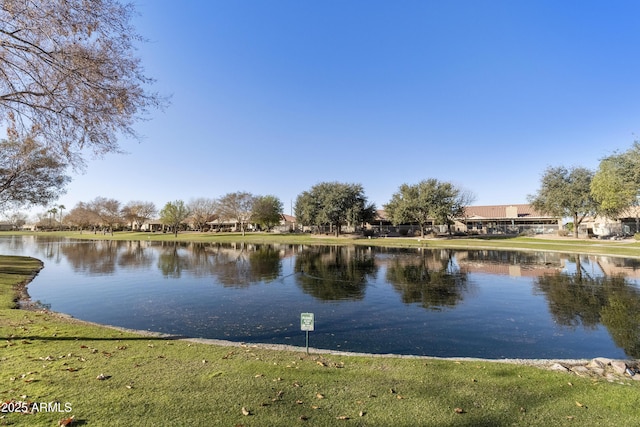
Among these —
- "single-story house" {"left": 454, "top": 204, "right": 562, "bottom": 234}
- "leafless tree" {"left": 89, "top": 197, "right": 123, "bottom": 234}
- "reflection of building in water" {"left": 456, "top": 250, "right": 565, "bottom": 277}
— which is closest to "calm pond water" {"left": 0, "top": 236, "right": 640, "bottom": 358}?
"reflection of building in water" {"left": 456, "top": 250, "right": 565, "bottom": 277}

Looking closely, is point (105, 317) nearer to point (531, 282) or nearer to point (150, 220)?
point (531, 282)

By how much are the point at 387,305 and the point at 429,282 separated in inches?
252

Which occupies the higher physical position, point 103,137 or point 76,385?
point 103,137

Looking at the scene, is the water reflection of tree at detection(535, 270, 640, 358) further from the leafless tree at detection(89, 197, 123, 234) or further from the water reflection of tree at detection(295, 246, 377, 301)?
the leafless tree at detection(89, 197, 123, 234)

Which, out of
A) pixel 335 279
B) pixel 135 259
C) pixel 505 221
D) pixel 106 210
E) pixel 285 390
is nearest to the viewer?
pixel 285 390

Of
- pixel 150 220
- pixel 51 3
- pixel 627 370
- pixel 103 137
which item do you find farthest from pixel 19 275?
pixel 150 220

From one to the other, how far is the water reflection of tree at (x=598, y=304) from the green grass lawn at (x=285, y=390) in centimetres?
549

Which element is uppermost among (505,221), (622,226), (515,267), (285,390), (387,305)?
(505,221)

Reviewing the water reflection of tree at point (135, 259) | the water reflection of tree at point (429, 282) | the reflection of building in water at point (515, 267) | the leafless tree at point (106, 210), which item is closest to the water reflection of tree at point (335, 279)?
the water reflection of tree at point (429, 282)

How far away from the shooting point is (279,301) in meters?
15.0

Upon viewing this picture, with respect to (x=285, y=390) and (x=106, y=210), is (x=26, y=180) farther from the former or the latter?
(x=106, y=210)

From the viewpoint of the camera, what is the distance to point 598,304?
13.8m

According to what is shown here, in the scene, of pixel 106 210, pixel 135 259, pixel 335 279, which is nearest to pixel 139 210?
pixel 106 210

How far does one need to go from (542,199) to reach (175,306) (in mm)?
58176
